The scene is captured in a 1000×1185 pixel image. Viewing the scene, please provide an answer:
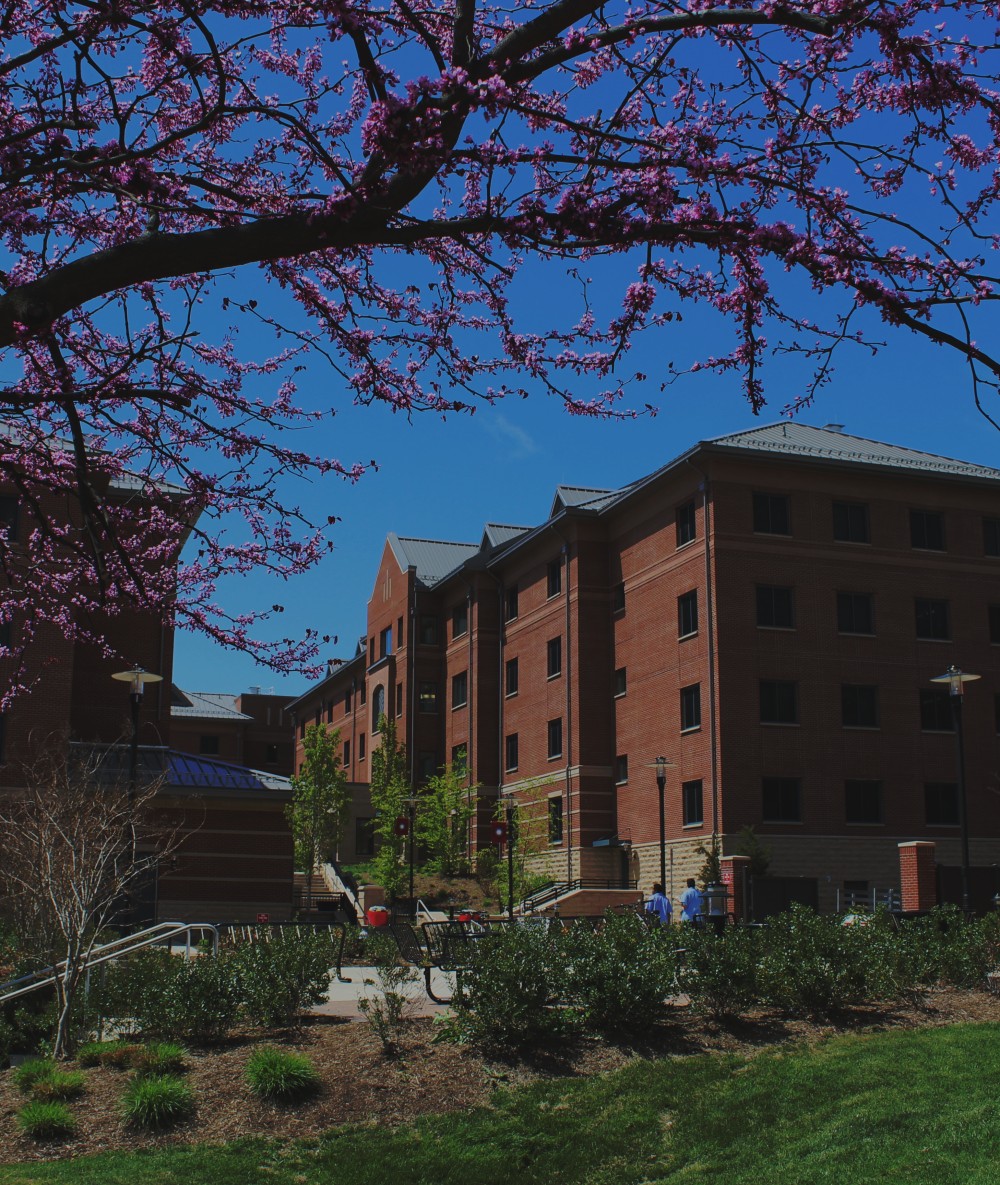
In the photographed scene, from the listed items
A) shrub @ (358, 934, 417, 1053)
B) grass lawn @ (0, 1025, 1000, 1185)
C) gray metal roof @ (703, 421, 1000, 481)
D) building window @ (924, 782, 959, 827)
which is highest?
gray metal roof @ (703, 421, 1000, 481)

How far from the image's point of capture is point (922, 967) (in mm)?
13953

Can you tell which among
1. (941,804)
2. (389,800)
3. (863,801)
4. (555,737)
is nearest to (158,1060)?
(863,801)

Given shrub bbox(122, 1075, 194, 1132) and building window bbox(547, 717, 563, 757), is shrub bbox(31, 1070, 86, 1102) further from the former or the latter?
building window bbox(547, 717, 563, 757)

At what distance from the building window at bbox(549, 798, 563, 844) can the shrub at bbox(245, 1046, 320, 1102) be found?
124 ft

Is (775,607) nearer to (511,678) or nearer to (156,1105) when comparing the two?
(511,678)

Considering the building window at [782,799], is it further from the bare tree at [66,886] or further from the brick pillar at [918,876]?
the bare tree at [66,886]

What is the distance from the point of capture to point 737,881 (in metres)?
36.4

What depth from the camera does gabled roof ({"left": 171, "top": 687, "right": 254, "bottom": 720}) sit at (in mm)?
93438

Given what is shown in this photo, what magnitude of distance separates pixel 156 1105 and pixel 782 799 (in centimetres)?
3208

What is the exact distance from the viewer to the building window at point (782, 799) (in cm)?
4009

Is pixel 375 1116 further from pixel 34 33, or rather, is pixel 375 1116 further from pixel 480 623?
pixel 480 623

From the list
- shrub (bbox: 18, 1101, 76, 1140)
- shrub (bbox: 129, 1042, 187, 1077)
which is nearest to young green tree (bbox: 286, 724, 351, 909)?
shrub (bbox: 129, 1042, 187, 1077)

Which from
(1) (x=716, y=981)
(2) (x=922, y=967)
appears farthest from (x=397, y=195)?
(2) (x=922, y=967)

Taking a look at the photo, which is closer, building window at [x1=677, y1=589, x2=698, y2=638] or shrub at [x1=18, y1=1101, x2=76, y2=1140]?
shrub at [x1=18, y1=1101, x2=76, y2=1140]
